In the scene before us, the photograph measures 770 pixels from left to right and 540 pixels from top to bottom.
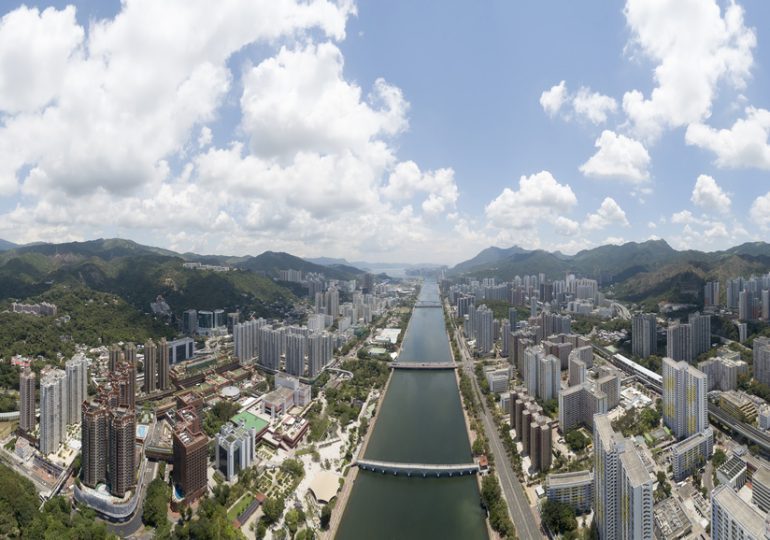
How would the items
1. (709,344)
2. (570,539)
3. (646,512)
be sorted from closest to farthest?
(646,512), (570,539), (709,344)

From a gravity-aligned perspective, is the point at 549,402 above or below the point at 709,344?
below

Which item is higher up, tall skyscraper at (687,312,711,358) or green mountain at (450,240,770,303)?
green mountain at (450,240,770,303)

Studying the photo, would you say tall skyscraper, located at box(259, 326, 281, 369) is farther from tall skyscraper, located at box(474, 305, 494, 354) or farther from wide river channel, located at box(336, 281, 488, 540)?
tall skyscraper, located at box(474, 305, 494, 354)

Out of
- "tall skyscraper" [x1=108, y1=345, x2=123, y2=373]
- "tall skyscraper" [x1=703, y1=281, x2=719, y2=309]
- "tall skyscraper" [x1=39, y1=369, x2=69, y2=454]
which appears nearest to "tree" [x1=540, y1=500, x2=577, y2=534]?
"tall skyscraper" [x1=39, y1=369, x2=69, y2=454]

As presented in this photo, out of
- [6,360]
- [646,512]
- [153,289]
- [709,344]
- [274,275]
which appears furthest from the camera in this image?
[274,275]

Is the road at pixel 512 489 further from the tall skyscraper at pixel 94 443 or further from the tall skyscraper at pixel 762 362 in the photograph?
the tall skyscraper at pixel 762 362

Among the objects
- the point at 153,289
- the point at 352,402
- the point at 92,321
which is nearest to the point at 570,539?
the point at 352,402

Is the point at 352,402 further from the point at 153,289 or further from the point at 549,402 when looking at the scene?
→ the point at 153,289
